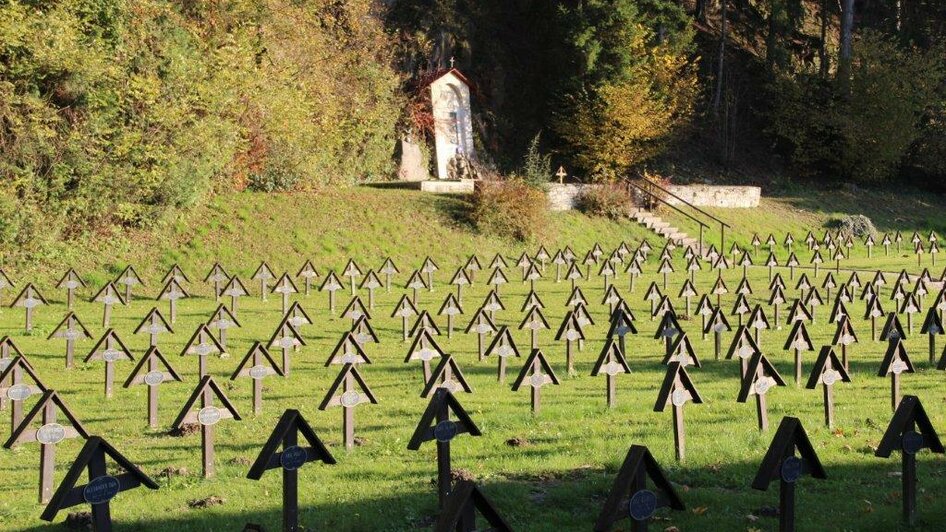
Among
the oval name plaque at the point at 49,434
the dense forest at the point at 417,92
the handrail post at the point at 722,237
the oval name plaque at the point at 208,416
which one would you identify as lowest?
the handrail post at the point at 722,237

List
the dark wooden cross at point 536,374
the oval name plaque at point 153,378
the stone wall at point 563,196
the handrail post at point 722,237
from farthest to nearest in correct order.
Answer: the stone wall at point 563,196 < the handrail post at point 722,237 < the dark wooden cross at point 536,374 < the oval name plaque at point 153,378

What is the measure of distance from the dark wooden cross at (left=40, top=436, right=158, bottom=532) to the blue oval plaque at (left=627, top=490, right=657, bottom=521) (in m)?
3.59

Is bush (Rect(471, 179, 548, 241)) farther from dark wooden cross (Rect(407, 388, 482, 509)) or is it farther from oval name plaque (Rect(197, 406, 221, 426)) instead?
dark wooden cross (Rect(407, 388, 482, 509))

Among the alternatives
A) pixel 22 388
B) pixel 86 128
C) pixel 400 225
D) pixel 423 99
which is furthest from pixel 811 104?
pixel 22 388

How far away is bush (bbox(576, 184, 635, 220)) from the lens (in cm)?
4022

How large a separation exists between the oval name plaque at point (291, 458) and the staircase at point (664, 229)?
32.2 metres

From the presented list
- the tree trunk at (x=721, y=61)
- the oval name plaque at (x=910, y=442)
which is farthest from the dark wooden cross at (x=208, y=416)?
the tree trunk at (x=721, y=61)

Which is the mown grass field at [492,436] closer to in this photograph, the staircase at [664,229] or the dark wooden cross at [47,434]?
the dark wooden cross at [47,434]

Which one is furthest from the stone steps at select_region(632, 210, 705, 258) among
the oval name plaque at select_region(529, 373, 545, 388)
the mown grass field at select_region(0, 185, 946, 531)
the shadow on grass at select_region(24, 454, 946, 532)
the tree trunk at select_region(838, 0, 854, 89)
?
the shadow on grass at select_region(24, 454, 946, 532)

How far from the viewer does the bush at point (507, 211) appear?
3641 centimetres

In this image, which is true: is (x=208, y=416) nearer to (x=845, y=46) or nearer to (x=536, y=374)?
(x=536, y=374)

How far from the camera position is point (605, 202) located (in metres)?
40.2

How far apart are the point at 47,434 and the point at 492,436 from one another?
4.73 meters

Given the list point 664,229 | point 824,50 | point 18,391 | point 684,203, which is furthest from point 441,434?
point 824,50
